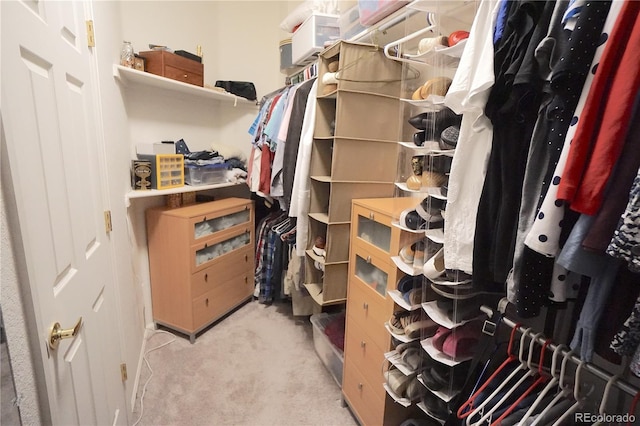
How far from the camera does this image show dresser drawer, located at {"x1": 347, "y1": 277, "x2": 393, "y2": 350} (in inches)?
52.6

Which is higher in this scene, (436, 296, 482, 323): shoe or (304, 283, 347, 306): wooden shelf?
(436, 296, 482, 323): shoe

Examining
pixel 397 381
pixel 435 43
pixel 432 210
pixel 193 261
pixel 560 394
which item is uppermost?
pixel 435 43

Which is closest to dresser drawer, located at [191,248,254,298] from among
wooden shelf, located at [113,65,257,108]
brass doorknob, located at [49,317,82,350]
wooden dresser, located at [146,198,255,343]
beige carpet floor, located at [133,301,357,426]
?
wooden dresser, located at [146,198,255,343]

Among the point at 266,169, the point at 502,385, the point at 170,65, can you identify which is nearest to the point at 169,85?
the point at 170,65

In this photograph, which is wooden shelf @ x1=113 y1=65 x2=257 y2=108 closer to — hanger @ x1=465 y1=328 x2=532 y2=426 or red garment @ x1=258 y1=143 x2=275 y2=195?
red garment @ x1=258 y1=143 x2=275 y2=195

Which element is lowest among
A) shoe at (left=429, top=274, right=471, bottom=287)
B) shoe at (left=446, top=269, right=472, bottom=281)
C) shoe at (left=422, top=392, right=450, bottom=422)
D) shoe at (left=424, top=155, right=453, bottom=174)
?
shoe at (left=422, top=392, right=450, bottom=422)

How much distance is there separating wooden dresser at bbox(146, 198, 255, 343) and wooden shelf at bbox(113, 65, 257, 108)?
82cm

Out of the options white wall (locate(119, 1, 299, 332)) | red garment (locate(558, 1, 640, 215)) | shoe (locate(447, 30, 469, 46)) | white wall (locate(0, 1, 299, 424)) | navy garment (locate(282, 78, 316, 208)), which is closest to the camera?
red garment (locate(558, 1, 640, 215))

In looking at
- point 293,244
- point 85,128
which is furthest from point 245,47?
point 85,128

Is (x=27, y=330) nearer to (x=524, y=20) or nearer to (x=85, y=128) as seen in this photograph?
(x=85, y=128)

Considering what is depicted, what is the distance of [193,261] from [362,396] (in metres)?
1.34

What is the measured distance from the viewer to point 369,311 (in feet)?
4.72

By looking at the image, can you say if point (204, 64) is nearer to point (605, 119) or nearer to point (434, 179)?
point (434, 179)

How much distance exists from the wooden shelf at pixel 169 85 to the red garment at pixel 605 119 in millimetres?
1992
